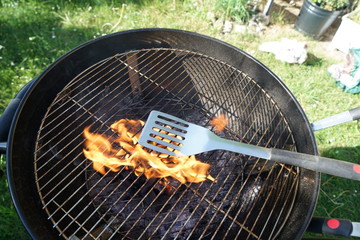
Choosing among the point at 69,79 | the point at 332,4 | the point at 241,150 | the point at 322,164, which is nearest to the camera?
the point at 322,164

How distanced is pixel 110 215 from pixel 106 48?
3.35 feet

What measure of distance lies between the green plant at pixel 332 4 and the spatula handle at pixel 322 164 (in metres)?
3.05

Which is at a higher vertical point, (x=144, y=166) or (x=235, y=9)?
(x=235, y=9)

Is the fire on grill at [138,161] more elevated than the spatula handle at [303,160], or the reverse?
the spatula handle at [303,160]

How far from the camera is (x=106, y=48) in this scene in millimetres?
1583

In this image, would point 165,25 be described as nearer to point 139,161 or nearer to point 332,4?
point 332,4

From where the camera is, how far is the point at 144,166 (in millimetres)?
1384

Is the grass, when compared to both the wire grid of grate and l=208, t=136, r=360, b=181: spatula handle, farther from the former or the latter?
l=208, t=136, r=360, b=181: spatula handle

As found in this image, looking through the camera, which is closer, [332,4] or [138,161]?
[138,161]

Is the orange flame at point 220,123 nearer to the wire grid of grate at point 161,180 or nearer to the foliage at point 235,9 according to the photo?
the wire grid of grate at point 161,180

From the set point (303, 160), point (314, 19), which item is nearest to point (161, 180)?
point (303, 160)

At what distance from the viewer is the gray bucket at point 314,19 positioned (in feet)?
10.5

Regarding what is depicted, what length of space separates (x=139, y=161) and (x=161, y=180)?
0.19 m

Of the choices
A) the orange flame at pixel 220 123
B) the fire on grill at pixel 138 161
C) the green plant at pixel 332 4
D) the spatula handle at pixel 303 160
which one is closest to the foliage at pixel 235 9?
the green plant at pixel 332 4
